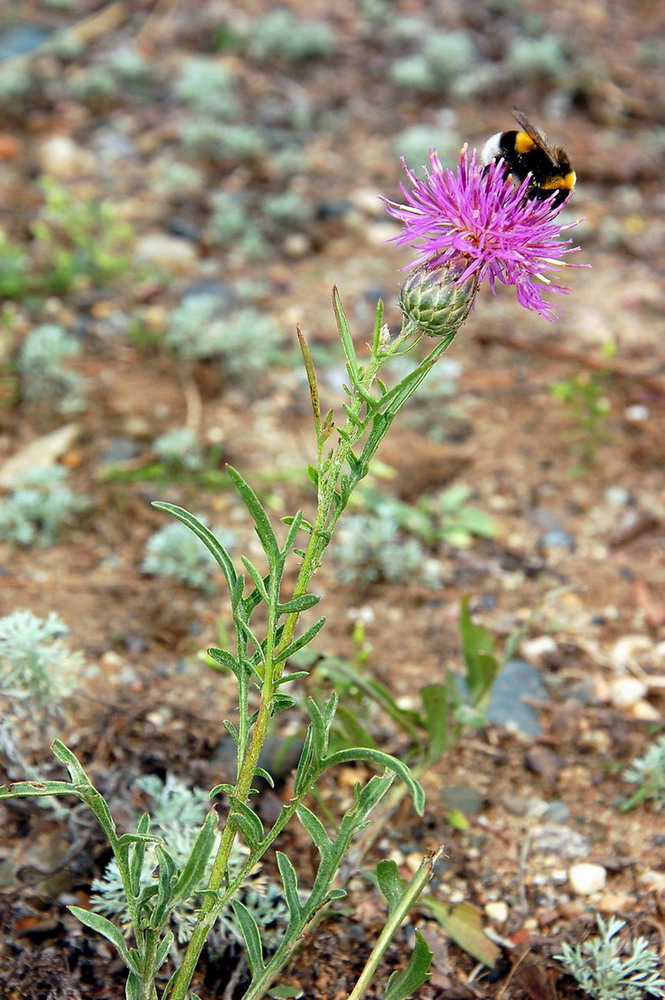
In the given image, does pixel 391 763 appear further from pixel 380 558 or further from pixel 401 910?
pixel 380 558

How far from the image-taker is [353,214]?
17.1ft

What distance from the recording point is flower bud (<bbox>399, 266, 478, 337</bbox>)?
1.72m

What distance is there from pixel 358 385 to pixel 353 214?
12.5 ft

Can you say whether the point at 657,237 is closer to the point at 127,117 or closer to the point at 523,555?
the point at 523,555

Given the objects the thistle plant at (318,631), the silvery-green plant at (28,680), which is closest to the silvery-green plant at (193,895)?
the thistle plant at (318,631)

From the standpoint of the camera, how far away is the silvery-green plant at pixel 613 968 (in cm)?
209

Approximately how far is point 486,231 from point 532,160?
0.36m

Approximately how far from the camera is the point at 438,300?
5.63 ft

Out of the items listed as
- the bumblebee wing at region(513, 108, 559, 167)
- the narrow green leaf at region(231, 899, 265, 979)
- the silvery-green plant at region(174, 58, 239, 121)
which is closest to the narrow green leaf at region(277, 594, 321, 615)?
the narrow green leaf at region(231, 899, 265, 979)

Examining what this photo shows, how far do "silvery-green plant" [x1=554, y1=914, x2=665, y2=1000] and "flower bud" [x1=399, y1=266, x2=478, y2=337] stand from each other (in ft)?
4.40

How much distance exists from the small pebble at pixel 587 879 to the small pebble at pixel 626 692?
2.08 ft

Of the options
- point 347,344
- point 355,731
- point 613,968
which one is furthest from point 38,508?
point 613,968


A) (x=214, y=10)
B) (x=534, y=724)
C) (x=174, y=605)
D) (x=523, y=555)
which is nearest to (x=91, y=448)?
(x=174, y=605)

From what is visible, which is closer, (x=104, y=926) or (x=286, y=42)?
(x=104, y=926)
